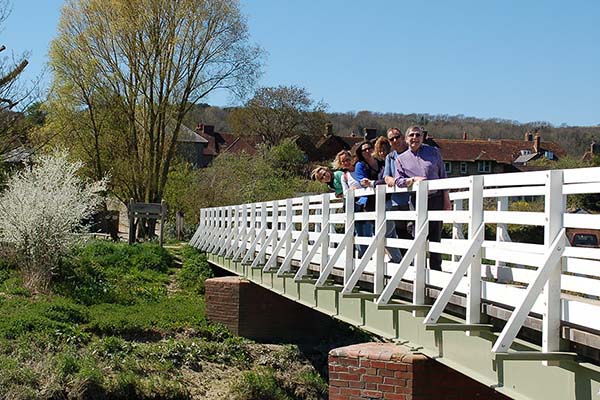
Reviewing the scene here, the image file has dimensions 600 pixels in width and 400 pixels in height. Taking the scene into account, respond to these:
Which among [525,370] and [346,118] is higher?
[346,118]

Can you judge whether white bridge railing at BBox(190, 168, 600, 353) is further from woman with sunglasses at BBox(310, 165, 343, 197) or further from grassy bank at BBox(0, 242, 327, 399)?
grassy bank at BBox(0, 242, 327, 399)

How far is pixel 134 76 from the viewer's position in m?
37.7

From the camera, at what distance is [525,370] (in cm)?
638

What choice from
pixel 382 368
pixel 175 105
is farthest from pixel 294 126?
pixel 382 368

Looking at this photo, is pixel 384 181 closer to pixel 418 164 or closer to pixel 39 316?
pixel 418 164

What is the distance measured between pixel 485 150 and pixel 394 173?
81404 millimetres

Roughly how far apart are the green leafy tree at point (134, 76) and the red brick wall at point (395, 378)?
28604 millimetres

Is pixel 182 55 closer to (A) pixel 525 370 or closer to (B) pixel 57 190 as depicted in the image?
(B) pixel 57 190

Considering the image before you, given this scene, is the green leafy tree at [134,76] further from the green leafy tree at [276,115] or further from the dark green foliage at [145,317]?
the green leafy tree at [276,115]

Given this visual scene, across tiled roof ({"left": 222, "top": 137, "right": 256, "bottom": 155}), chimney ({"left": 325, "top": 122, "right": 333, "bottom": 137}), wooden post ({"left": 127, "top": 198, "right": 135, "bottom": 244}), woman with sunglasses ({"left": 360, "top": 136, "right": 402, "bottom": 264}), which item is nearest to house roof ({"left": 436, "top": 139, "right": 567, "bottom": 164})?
chimney ({"left": 325, "top": 122, "right": 333, "bottom": 137})

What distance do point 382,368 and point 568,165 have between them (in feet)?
138

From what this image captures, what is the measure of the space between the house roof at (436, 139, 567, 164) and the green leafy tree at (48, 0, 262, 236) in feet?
162

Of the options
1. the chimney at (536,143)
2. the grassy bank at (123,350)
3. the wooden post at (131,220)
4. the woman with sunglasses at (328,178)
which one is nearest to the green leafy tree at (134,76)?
the wooden post at (131,220)

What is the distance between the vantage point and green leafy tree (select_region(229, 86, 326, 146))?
72188 millimetres
